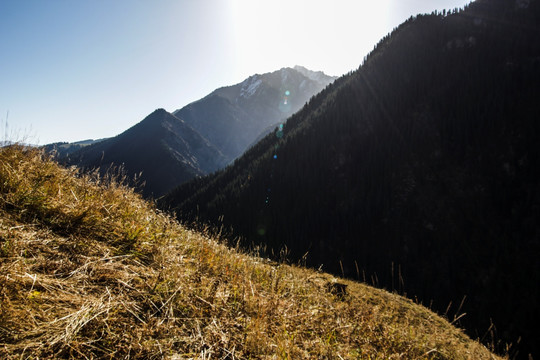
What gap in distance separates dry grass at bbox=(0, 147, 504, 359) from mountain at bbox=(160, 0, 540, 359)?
2564 inches

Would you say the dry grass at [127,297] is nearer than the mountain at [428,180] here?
Yes

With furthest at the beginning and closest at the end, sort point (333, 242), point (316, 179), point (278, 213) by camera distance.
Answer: point (316, 179), point (278, 213), point (333, 242)

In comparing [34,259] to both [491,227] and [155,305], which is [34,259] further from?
[491,227]

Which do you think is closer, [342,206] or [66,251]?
[66,251]

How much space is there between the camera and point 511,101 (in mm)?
104688

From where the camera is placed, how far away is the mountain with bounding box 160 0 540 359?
259 ft

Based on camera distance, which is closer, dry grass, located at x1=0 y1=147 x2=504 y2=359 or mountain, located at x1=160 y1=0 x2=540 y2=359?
dry grass, located at x1=0 y1=147 x2=504 y2=359

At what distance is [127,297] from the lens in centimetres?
279

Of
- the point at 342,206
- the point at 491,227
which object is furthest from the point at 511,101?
the point at 342,206

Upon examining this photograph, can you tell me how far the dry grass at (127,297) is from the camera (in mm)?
2191

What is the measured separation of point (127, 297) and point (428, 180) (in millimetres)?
126505

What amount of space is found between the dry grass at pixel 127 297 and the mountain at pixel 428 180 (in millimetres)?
65113

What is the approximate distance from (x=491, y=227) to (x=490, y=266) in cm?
1658

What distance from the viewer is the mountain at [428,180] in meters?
79.1
